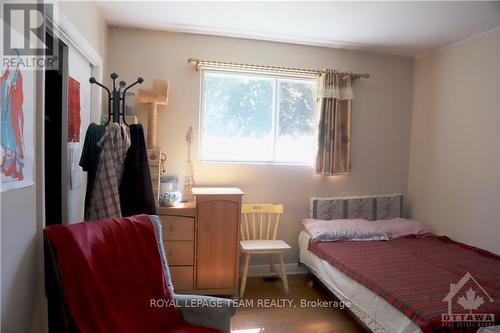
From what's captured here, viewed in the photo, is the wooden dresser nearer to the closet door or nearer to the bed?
the closet door

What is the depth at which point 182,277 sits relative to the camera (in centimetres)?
265

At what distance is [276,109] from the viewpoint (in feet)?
10.9

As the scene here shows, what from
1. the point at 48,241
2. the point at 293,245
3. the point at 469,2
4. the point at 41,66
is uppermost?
the point at 469,2

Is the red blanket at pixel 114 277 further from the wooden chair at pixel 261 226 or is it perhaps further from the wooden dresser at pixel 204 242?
the wooden chair at pixel 261 226

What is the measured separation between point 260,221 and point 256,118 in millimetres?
1121

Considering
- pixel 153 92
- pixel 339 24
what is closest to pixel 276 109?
pixel 339 24

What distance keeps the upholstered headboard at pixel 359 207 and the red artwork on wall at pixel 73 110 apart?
2352 millimetres

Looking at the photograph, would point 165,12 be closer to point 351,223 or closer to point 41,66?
point 41,66

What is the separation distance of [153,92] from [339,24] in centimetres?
183

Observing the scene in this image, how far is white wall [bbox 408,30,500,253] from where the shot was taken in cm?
277

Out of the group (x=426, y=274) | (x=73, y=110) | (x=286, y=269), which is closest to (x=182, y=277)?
(x=286, y=269)

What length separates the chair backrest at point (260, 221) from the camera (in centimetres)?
311

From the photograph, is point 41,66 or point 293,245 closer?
point 41,66

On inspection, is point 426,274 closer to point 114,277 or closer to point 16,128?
point 114,277
